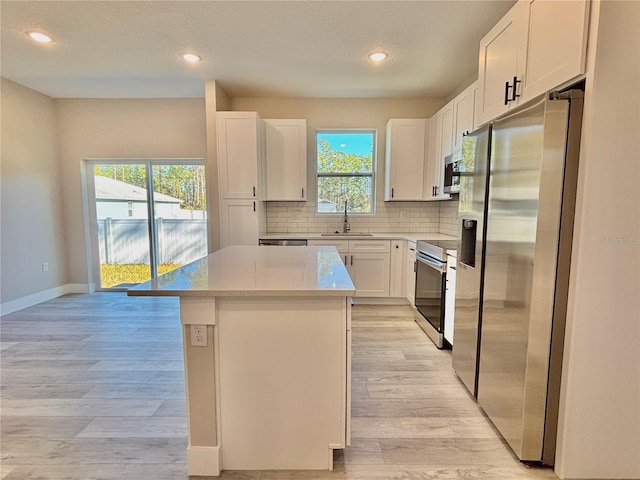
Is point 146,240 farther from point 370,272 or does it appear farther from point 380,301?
point 380,301

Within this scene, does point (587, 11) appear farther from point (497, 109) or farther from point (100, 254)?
point (100, 254)

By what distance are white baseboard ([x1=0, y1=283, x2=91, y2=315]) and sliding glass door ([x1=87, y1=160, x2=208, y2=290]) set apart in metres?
0.26

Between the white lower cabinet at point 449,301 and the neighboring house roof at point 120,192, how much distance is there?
3882 mm

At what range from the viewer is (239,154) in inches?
150

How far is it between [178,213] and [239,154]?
5.37 feet

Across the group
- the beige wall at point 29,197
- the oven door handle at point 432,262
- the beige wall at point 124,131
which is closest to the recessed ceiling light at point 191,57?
the beige wall at point 124,131

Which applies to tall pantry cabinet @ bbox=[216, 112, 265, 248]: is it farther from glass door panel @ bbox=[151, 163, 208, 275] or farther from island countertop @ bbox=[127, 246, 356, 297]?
island countertop @ bbox=[127, 246, 356, 297]

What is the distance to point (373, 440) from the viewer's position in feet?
5.82

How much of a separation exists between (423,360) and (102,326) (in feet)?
11.0

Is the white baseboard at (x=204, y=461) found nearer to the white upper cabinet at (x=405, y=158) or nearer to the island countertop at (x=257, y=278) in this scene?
the island countertop at (x=257, y=278)

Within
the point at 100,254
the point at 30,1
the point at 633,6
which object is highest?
the point at 30,1

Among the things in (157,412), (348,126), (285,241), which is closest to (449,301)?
(285,241)

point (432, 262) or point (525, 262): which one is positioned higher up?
point (525, 262)

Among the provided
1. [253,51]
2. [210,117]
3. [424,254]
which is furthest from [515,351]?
[210,117]
